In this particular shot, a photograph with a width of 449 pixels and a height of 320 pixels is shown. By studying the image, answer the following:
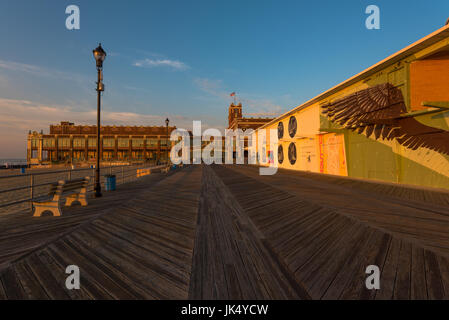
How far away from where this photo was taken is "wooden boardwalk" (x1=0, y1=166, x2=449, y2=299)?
248 cm

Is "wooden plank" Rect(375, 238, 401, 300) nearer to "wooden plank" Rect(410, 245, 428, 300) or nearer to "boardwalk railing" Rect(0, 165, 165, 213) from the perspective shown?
"wooden plank" Rect(410, 245, 428, 300)

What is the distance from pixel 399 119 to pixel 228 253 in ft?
46.9

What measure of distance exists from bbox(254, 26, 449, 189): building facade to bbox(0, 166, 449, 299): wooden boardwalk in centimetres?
650

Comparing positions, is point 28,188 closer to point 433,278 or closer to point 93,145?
point 433,278

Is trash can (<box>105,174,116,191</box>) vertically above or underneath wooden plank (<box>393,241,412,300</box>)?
above

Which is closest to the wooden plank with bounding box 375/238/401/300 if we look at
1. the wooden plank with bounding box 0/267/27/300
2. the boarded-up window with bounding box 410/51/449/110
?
the wooden plank with bounding box 0/267/27/300

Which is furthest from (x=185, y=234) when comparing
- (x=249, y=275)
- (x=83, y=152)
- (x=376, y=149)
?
(x=83, y=152)

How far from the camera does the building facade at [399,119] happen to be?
9922 mm

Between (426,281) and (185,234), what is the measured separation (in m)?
4.10

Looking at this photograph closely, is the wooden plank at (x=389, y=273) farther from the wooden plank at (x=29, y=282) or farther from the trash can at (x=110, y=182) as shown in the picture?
the trash can at (x=110, y=182)

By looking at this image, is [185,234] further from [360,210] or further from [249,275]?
[360,210]

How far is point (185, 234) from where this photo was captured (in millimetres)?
4270

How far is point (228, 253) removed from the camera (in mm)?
3426
